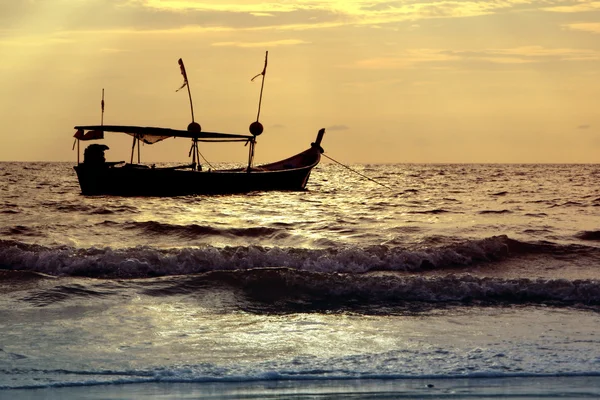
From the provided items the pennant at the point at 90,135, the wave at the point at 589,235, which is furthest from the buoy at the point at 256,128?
the wave at the point at 589,235

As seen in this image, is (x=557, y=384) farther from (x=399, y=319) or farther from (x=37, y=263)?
(x=37, y=263)

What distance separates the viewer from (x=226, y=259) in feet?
50.5

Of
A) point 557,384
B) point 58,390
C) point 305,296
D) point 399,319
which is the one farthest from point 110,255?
point 557,384

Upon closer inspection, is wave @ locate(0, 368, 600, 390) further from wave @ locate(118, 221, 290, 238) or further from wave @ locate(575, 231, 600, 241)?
wave @ locate(118, 221, 290, 238)

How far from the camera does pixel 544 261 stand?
55.6 ft

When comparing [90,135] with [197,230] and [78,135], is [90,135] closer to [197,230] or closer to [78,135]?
[78,135]

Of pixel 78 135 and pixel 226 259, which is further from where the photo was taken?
pixel 78 135

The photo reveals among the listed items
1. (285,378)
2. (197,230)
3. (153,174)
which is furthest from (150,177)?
(285,378)

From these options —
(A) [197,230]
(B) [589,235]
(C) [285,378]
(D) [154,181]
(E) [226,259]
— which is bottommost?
(D) [154,181]

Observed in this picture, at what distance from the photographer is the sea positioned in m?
7.33

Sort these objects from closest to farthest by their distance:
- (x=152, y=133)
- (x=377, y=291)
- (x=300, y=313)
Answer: (x=300, y=313), (x=377, y=291), (x=152, y=133)

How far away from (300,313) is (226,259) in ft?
15.5

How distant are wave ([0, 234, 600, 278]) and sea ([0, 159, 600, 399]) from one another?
0.04 m

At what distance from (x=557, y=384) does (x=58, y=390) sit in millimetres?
4141
